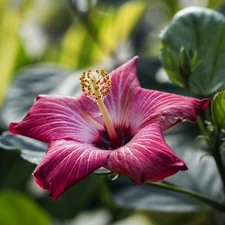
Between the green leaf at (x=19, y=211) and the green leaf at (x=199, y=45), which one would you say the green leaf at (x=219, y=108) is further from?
the green leaf at (x=19, y=211)

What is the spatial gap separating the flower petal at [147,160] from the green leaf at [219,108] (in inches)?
3.0

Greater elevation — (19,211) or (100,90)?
(100,90)

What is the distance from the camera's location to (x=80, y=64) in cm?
147

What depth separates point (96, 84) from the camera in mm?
782

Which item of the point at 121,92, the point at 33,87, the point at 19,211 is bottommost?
the point at 19,211

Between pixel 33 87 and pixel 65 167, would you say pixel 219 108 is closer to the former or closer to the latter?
pixel 65 167

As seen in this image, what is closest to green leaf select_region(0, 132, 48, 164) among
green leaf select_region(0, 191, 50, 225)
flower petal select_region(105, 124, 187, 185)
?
flower petal select_region(105, 124, 187, 185)

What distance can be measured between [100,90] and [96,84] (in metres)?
0.01

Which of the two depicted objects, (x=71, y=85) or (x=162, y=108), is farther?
(x=71, y=85)

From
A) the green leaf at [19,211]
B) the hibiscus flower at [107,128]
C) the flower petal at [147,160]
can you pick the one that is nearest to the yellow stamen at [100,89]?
the hibiscus flower at [107,128]

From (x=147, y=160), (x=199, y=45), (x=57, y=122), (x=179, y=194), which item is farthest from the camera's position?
(x=179, y=194)

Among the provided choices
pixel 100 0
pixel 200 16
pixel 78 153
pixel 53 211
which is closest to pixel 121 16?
pixel 100 0

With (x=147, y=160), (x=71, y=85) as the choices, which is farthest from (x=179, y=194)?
(x=147, y=160)

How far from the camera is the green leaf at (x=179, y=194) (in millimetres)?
993
